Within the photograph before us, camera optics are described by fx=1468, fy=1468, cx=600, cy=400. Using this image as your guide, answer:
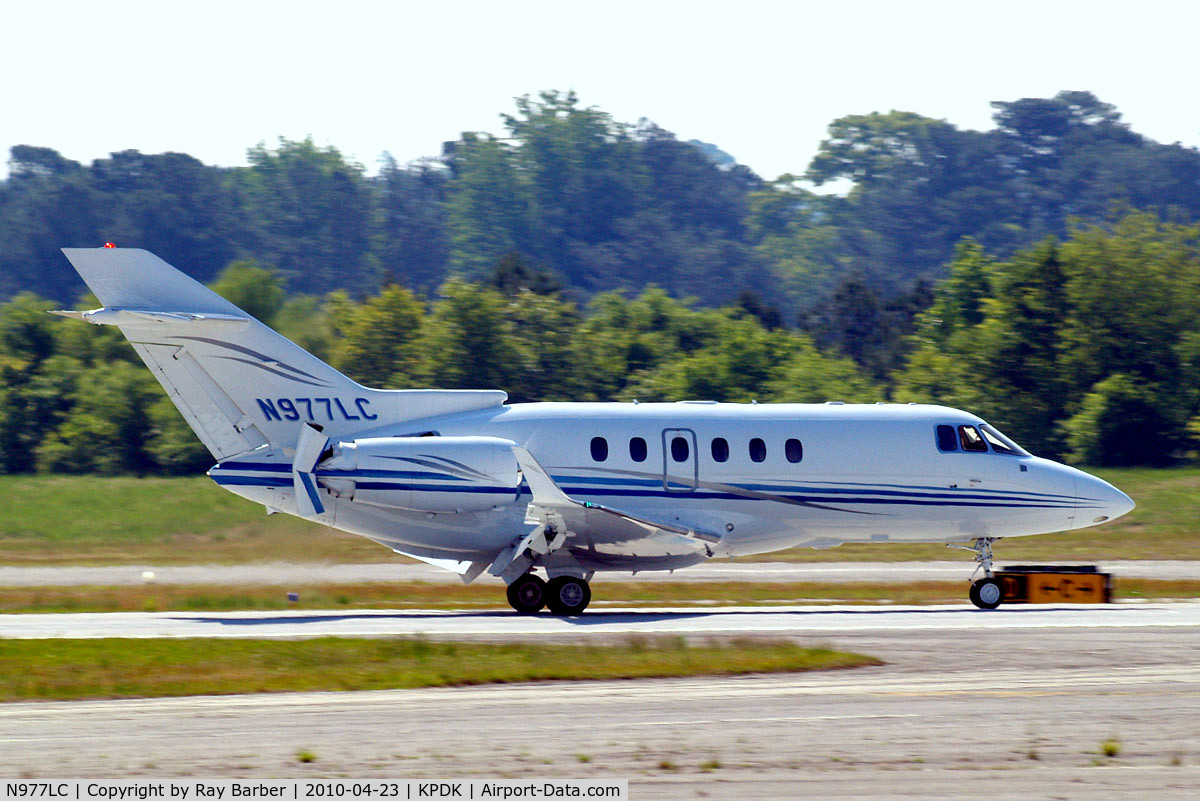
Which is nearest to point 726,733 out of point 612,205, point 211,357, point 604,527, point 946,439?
point 604,527

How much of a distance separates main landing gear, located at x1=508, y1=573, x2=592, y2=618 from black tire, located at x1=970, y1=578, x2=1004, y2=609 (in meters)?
6.91

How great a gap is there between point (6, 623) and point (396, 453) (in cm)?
632

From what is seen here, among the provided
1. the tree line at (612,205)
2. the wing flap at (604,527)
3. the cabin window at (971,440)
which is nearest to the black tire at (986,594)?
the cabin window at (971,440)

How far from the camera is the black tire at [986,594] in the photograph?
25.4 m

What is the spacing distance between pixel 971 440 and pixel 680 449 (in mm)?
5493

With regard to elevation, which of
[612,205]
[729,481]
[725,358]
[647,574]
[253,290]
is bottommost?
[647,574]

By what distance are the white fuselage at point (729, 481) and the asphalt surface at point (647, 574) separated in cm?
244

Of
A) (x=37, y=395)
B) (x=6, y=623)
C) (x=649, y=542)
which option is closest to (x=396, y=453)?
(x=649, y=542)

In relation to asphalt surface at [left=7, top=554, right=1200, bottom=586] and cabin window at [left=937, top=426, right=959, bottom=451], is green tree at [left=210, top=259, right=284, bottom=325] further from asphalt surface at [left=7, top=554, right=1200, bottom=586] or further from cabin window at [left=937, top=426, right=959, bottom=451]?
cabin window at [left=937, top=426, right=959, bottom=451]

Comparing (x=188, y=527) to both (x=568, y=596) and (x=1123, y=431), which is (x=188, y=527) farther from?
(x=1123, y=431)

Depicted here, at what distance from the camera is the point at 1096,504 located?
2627 cm

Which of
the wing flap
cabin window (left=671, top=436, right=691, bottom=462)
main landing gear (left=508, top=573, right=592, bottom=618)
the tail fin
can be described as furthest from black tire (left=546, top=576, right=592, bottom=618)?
the tail fin
